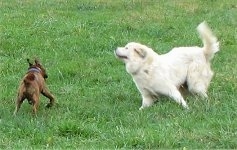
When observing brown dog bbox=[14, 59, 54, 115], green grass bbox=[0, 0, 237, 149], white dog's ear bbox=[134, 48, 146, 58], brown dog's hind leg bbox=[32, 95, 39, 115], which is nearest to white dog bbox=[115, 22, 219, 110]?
white dog's ear bbox=[134, 48, 146, 58]

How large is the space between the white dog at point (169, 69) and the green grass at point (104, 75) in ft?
0.72

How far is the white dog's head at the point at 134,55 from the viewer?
9742 mm

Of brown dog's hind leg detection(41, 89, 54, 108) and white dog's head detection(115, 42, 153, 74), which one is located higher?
white dog's head detection(115, 42, 153, 74)

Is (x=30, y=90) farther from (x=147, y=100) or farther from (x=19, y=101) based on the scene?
(x=147, y=100)

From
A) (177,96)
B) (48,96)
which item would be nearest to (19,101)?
(48,96)

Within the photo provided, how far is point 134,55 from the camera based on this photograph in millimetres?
9773

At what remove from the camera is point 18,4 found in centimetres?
1934

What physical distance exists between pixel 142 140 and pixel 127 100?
2.60 metres

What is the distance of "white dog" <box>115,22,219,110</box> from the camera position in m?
9.70

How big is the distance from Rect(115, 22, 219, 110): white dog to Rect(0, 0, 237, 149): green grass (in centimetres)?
22

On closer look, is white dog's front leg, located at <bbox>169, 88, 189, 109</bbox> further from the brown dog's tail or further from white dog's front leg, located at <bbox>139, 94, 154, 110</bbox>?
the brown dog's tail

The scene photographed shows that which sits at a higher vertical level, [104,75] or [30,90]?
[104,75]

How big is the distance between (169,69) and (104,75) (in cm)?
211

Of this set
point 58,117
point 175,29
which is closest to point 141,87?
point 58,117
